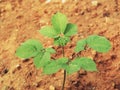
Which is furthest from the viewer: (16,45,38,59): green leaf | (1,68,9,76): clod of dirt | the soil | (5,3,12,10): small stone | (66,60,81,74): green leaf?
(5,3,12,10): small stone

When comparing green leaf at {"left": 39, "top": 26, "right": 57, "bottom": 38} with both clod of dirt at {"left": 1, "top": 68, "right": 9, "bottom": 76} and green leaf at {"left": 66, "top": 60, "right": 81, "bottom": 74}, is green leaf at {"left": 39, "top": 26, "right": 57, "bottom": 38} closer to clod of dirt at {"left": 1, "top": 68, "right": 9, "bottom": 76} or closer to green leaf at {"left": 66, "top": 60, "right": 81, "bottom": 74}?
green leaf at {"left": 66, "top": 60, "right": 81, "bottom": 74}

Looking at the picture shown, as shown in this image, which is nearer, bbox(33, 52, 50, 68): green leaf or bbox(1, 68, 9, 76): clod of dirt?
bbox(33, 52, 50, 68): green leaf

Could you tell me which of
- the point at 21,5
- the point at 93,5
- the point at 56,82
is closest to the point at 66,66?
the point at 56,82

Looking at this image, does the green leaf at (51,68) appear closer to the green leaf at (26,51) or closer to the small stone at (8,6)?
the green leaf at (26,51)

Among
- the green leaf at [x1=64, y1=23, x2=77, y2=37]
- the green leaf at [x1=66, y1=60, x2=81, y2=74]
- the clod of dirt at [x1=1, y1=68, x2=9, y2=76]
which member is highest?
the green leaf at [x1=64, y1=23, x2=77, y2=37]

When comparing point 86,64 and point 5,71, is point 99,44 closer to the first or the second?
point 86,64

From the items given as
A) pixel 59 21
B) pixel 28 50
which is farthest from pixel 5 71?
pixel 59 21

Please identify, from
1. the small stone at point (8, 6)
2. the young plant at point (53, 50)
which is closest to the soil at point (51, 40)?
the small stone at point (8, 6)

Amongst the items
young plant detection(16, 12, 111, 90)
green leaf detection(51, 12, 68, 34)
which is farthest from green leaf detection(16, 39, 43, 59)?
green leaf detection(51, 12, 68, 34)
